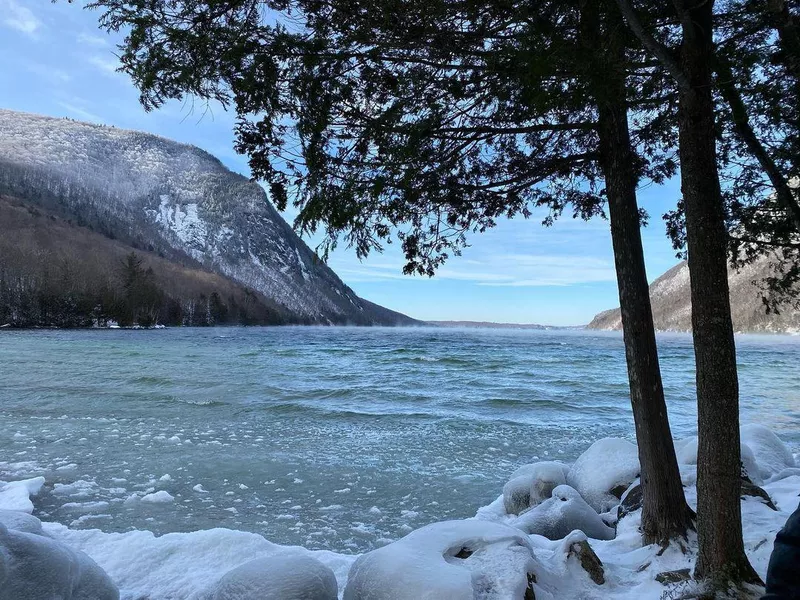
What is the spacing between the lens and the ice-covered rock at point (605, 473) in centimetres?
671

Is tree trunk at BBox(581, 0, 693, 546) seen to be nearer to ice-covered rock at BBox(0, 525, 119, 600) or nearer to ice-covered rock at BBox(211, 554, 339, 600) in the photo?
ice-covered rock at BBox(211, 554, 339, 600)

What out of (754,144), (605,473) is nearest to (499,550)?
(605,473)

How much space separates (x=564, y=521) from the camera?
18.9 feet

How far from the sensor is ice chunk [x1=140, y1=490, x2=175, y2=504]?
6930mm

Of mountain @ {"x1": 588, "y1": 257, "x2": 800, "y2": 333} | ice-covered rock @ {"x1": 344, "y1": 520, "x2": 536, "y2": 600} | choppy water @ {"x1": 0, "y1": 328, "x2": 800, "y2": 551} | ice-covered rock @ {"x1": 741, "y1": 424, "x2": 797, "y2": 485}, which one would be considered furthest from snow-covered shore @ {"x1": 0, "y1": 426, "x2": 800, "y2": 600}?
mountain @ {"x1": 588, "y1": 257, "x2": 800, "y2": 333}

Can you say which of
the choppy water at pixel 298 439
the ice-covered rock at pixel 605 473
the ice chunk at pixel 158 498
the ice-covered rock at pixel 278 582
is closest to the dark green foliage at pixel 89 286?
the choppy water at pixel 298 439

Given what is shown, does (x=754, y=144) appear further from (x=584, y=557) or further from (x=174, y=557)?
(x=174, y=557)

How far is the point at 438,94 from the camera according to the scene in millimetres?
4570

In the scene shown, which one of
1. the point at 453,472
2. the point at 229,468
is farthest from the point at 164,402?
the point at 453,472

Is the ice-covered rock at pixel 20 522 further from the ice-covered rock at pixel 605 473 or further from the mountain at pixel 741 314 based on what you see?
the mountain at pixel 741 314

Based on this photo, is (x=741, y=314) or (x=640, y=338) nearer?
(x=640, y=338)

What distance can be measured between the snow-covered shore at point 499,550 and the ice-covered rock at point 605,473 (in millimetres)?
16

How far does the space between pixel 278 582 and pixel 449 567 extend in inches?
48.6

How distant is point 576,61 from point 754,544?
3.94 meters
